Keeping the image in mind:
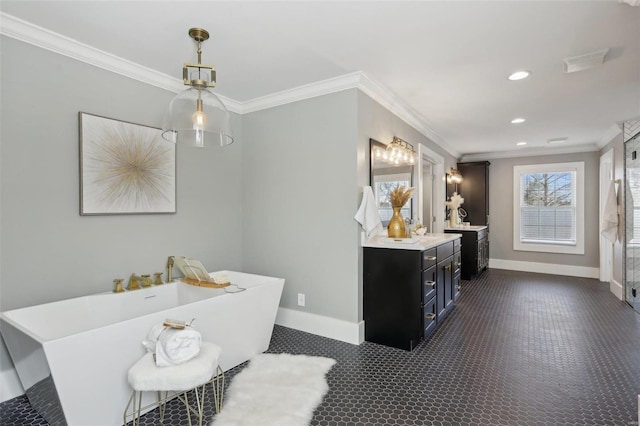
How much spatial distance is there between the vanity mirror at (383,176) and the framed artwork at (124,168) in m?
1.89

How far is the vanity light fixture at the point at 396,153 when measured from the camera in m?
3.42

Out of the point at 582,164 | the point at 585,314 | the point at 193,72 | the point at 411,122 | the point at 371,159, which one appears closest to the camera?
the point at 193,72

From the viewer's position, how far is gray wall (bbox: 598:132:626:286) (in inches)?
176

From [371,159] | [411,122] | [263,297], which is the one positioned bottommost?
[263,297]

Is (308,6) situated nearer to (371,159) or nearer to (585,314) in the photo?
(371,159)

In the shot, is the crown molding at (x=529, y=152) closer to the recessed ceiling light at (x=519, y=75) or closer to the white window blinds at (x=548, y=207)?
the white window blinds at (x=548, y=207)

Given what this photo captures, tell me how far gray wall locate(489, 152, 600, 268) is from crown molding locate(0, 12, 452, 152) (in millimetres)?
3540

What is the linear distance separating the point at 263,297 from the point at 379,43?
2105 mm

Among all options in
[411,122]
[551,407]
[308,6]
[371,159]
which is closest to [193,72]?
[308,6]

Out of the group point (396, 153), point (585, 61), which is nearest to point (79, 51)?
point (396, 153)

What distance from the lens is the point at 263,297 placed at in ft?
8.75

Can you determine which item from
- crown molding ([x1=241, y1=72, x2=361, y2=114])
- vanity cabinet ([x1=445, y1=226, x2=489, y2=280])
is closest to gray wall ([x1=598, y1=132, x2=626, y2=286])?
vanity cabinet ([x1=445, y1=226, x2=489, y2=280])

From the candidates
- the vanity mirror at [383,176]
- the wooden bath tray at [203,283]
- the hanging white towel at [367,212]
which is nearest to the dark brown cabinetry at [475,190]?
the vanity mirror at [383,176]

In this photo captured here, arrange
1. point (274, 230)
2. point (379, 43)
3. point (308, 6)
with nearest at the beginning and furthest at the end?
point (308, 6)
point (379, 43)
point (274, 230)
